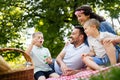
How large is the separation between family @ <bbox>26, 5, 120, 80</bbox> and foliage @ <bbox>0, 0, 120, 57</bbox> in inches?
214

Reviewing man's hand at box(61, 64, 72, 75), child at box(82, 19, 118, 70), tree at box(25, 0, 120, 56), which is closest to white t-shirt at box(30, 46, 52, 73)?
man's hand at box(61, 64, 72, 75)

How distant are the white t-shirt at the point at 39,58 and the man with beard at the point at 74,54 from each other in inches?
7.5

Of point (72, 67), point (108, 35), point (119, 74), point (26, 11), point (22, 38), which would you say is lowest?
point (22, 38)

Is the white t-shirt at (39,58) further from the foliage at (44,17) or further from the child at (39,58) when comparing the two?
the foliage at (44,17)

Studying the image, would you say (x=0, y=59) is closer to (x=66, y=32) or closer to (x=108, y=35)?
(x=108, y=35)

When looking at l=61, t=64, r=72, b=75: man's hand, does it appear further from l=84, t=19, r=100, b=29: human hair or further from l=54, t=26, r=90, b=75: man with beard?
l=84, t=19, r=100, b=29: human hair

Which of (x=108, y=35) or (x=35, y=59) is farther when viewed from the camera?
(x=35, y=59)

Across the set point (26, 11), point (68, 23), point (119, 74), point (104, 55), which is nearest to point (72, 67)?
point (104, 55)

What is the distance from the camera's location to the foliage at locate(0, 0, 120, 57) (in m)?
10.6

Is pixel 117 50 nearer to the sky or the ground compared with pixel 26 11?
nearer to the sky

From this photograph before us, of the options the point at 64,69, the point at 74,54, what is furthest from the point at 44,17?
the point at 64,69

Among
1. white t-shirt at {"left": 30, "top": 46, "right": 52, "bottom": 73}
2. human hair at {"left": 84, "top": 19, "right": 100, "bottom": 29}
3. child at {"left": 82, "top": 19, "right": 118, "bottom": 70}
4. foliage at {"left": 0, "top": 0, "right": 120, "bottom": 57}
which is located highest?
human hair at {"left": 84, "top": 19, "right": 100, "bottom": 29}

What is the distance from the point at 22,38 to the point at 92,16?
7.27 metres

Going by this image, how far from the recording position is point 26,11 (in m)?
11.6
